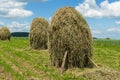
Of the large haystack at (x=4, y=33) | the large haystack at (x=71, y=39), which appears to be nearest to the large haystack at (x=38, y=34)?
the large haystack at (x=71, y=39)

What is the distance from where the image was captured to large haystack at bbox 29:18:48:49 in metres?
39.2

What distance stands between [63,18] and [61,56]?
2.61m

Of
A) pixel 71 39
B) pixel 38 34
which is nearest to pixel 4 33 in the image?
pixel 38 34

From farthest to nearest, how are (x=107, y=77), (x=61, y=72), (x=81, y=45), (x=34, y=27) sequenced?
(x=34, y=27) < (x=81, y=45) < (x=61, y=72) < (x=107, y=77)

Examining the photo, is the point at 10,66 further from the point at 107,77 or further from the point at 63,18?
the point at 107,77

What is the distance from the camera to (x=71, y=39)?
21125 millimetres

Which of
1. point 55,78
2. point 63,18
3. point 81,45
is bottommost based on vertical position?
point 55,78

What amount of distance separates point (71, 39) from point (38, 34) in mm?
18520

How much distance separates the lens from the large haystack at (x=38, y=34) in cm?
3922

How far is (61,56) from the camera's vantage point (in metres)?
21.7

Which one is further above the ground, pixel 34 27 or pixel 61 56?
pixel 34 27

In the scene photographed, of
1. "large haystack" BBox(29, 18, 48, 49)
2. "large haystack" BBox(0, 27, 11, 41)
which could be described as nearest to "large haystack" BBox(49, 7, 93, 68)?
"large haystack" BBox(29, 18, 48, 49)

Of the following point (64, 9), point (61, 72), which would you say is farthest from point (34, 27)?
point (61, 72)

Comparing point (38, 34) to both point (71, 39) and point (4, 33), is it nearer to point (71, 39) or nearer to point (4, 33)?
point (71, 39)
